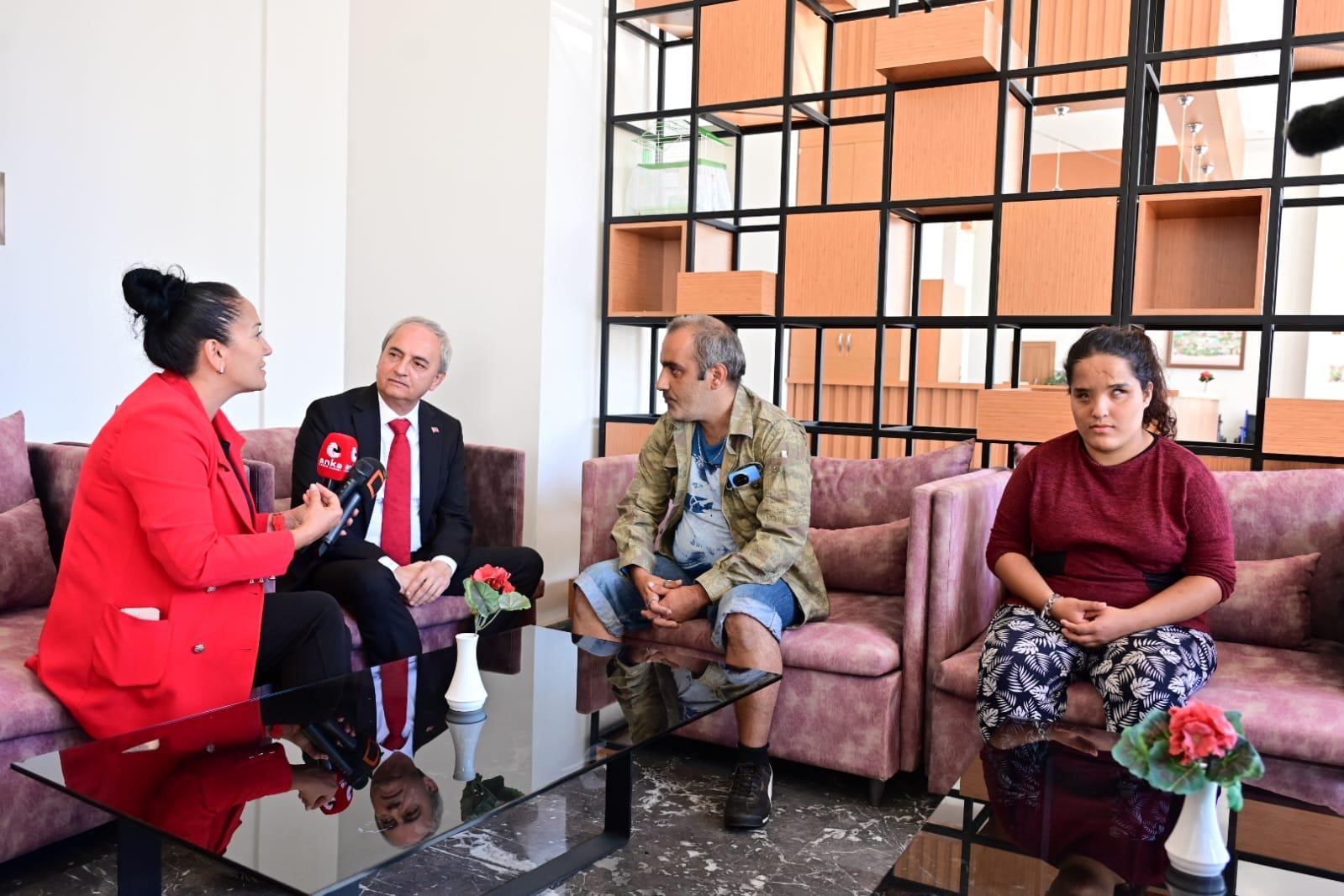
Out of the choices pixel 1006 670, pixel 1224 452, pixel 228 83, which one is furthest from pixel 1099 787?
pixel 228 83

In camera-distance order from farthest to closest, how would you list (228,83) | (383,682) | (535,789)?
(228,83), (383,682), (535,789)

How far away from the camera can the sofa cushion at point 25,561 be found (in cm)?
243

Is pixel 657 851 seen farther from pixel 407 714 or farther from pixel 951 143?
pixel 951 143

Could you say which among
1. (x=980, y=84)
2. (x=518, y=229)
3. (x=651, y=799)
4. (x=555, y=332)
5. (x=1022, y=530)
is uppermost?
(x=980, y=84)

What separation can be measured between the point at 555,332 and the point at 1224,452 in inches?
86.1

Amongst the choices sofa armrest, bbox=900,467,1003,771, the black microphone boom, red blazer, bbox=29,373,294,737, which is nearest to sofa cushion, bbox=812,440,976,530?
sofa armrest, bbox=900,467,1003,771

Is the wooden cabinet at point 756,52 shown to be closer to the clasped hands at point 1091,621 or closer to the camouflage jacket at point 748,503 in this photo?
Answer: the camouflage jacket at point 748,503

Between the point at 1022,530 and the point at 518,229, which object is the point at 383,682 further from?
the point at 518,229

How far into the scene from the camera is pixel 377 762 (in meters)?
1.65

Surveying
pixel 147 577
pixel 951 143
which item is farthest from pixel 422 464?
pixel 951 143

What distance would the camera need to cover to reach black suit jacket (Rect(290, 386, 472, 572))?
281 centimetres

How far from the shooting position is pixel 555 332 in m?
3.82

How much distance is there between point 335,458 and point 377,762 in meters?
1.23

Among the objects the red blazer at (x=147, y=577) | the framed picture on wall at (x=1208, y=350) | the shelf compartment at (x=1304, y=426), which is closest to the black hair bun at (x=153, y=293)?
the red blazer at (x=147, y=577)
